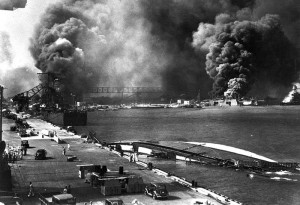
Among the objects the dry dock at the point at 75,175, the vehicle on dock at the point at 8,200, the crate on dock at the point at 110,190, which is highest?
the vehicle on dock at the point at 8,200

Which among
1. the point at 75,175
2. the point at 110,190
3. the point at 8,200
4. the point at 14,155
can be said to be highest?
the point at 8,200

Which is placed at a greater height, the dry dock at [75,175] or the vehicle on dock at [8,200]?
the vehicle on dock at [8,200]

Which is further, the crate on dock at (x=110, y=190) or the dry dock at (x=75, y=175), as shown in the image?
the crate on dock at (x=110, y=190)

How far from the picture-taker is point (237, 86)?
188500 millimetres

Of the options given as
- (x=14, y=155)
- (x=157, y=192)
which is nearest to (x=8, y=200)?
(x=157, y=192)

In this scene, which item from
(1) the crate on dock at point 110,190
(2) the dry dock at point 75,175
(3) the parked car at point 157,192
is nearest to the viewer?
(3) the parked car at point 157,192

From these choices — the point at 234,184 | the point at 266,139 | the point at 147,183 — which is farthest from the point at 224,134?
the point at 147,183

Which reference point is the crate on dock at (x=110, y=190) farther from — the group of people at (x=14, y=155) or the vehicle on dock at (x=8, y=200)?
the group of people at (x=14, y=155)

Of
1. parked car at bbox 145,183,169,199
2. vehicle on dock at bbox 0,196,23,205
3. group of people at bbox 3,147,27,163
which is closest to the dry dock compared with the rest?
parked car at bbox 145,183,169,199

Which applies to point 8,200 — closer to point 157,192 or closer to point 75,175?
point 157,192

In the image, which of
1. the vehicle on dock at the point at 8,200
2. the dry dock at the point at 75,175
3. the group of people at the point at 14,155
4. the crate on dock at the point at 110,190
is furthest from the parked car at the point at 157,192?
the group of people at the point at 14,155

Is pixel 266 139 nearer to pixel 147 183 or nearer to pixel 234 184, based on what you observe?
pixel 234 184

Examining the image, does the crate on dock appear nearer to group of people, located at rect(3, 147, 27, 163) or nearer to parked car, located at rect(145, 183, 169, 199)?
parked car, located at rect(145, 183, 169, 199)

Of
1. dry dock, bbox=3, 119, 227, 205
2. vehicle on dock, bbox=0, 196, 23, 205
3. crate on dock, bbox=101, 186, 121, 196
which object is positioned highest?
vehicle on dock, bbox=0, 196, 23, 205
